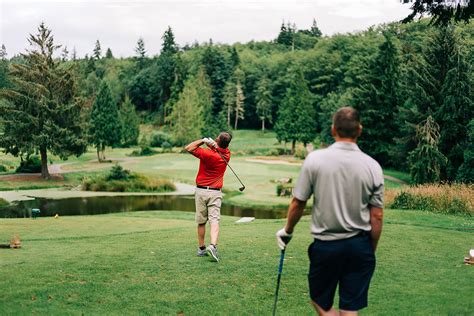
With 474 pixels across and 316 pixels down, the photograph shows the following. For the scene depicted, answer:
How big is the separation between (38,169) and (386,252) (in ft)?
151

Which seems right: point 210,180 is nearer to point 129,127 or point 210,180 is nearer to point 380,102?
point 380,102

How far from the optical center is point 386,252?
1035cm

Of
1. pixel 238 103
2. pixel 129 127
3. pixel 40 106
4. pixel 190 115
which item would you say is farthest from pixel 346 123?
pixel 238 103

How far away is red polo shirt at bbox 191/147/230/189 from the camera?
30.6 feet

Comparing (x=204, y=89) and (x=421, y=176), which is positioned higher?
(x=204, y=89)

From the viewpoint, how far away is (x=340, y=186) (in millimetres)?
4559

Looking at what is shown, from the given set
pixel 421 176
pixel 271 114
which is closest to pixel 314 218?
pixel 421 176

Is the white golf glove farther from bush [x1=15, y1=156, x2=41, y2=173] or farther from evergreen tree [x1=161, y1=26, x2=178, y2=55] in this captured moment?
evergreen tree [x1=161, y1=26, x2=178, y2=55]

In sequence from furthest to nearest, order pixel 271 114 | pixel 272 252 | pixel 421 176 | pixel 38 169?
pixel 271 114, pixel 38 169, pixel 421 176, pixel 272 252

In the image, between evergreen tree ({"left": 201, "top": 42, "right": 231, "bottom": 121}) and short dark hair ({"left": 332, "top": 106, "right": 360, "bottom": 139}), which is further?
evergreen tree ({"left": 201, "top": 42, "right": 231, "bottom": 121})

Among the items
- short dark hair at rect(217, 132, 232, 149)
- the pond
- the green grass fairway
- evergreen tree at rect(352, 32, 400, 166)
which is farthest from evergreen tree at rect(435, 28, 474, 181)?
short dark hair at rect(217, 132, 232, 149)

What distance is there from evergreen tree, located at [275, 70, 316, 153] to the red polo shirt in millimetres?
62960

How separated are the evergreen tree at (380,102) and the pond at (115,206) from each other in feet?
84.0

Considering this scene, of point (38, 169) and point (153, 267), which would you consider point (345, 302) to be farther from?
point (38, 169)
